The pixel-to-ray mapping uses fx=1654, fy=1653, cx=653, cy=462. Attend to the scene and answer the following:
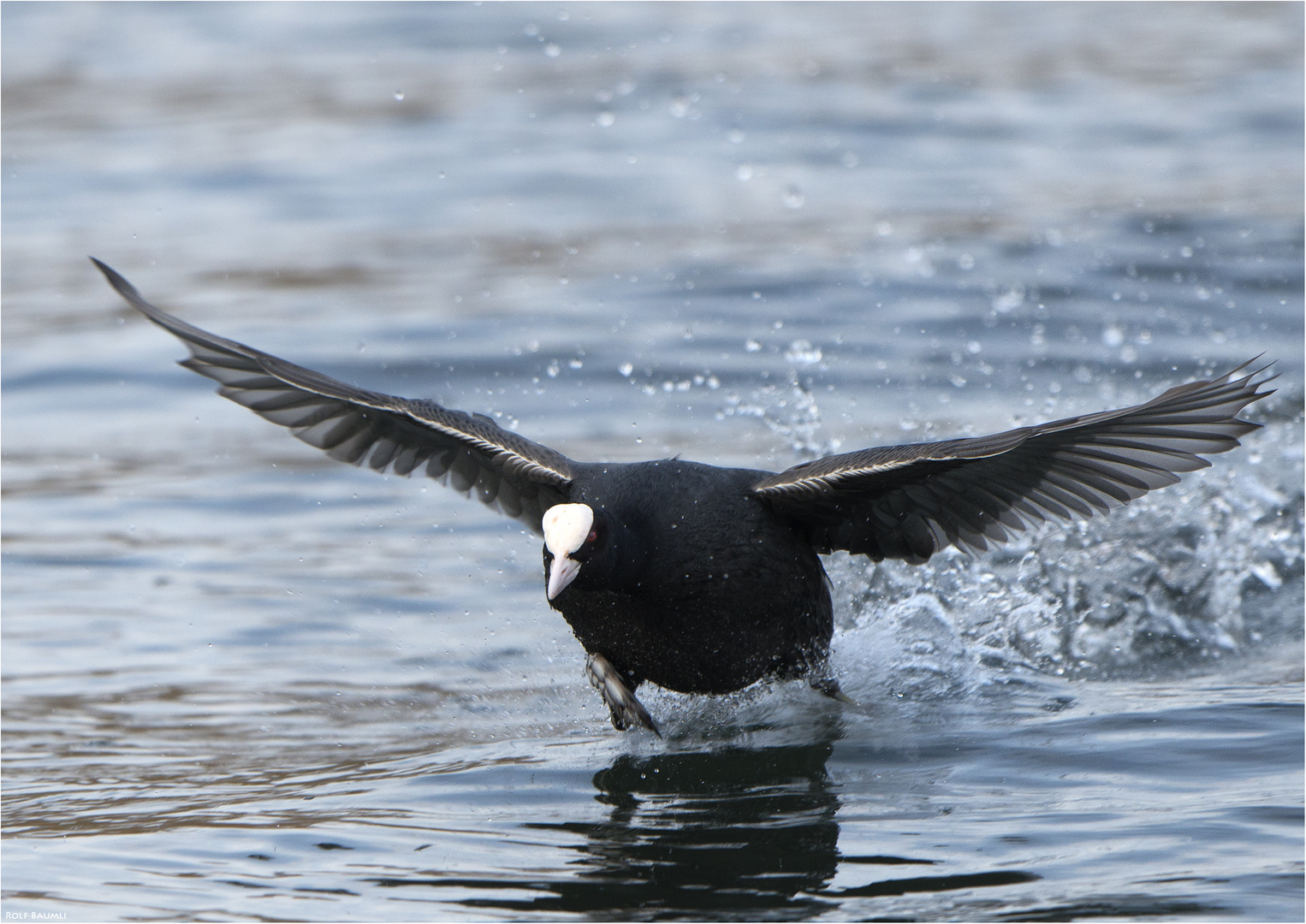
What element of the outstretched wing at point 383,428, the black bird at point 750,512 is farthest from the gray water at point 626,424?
the outstretched wing at point 383,428

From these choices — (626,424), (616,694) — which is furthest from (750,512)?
(626,424)

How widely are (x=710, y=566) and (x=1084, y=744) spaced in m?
1.26

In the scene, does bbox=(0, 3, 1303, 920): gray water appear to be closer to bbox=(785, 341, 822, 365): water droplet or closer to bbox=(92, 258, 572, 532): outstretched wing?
bbox=(785, 341, 822, 365): water droplet

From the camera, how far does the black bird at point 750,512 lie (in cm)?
438

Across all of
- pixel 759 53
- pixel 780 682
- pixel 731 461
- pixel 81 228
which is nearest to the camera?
pixel 780 682

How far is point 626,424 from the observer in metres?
8.46

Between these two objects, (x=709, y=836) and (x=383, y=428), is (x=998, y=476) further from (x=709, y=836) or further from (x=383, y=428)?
(x=383, y=428)

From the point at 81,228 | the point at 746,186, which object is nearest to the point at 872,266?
the point at 746,186

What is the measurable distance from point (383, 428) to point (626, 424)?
302cm

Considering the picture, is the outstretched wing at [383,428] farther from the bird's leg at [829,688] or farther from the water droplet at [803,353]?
the water droplet at [803,353]

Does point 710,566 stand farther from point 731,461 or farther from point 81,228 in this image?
point 81,228

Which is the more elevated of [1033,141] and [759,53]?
[759,53]

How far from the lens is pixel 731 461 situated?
778cm

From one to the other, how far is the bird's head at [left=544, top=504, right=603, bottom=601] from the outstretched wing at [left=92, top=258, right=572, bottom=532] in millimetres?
556
